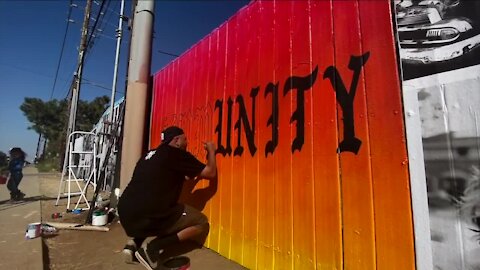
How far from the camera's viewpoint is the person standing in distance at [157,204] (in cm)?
277

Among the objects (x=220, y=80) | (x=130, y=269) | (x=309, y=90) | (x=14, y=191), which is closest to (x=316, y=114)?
(x=309, y=90)

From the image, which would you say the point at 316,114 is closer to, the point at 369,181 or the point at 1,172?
the point at 369,181

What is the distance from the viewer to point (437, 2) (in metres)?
1.45

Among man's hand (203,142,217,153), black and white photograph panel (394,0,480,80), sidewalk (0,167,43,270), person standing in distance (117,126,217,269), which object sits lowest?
sidewalk (0,167,43,270)

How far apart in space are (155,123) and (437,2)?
A: 4509 millimetres

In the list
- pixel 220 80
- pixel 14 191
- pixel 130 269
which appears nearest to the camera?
pixel 130 269

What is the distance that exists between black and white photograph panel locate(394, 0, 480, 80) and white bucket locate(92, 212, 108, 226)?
4564 mm

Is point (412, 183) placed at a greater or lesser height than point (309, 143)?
lesser

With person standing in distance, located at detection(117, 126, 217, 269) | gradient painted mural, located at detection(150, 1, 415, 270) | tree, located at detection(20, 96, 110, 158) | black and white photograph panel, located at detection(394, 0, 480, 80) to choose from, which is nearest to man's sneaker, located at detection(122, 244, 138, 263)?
person standing in distance, located at detection(117, 126, 217, 269)

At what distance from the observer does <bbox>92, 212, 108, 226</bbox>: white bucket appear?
4.48m

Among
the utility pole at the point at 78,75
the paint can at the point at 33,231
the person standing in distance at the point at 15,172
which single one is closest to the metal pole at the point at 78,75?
the utility pole at the point at 78,75

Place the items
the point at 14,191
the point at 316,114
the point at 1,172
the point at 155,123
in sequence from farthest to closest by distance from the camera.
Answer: the point at 1,172, the point at 14,191, the point at 155,123, the point at 316,114

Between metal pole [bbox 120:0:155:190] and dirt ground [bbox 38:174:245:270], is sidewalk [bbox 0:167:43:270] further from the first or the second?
metal pole [bbox 120:0:155:190]

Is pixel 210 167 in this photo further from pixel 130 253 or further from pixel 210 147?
pixel 130 253
